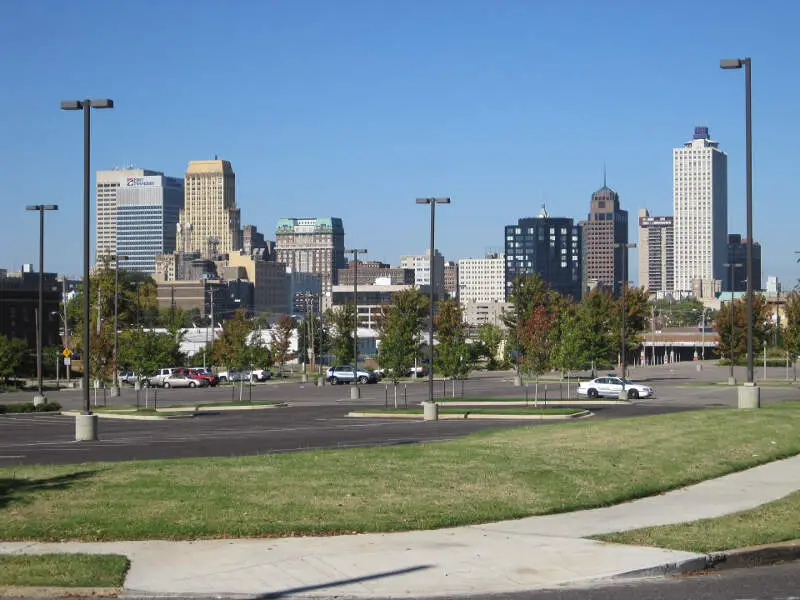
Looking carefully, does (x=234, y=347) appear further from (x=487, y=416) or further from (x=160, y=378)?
(x=487, y=416)

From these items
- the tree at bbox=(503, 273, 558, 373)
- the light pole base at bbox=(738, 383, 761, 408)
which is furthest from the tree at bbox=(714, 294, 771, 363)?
the light pole base at bbox=(738, 383, 761, 408)

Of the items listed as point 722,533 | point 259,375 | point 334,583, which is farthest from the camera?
point 259,375

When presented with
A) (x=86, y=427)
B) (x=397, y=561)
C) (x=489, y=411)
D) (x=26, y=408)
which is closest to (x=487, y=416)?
(x=489, y=411)

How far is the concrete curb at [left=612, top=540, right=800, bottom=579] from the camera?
12883 millimetres

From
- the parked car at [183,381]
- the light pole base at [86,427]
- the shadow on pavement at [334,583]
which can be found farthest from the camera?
the parked car at [183,381]

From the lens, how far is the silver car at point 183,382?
275 ft

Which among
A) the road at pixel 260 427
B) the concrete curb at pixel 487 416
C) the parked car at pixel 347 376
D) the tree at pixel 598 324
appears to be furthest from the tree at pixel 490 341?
A: the concrete curb at pixel 487 416

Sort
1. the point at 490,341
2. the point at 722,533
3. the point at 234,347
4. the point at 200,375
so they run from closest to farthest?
the point at 722,533 → the point at 234,347 → the point at 200,375 → the point at 490,341

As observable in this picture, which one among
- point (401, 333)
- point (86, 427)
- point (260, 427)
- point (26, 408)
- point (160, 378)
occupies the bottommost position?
point (26, 408)

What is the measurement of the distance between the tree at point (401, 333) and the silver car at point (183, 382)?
1389cm

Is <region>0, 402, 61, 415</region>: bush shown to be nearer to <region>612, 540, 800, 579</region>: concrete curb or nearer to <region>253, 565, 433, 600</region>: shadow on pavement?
<region>253, 565, 433, 600</region>: shadow on pavement

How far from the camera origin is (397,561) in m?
13.1

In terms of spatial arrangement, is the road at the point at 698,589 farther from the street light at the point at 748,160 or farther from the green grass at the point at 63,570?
the street light at the point at 748,160

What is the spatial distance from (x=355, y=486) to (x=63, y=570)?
550 centimetres
